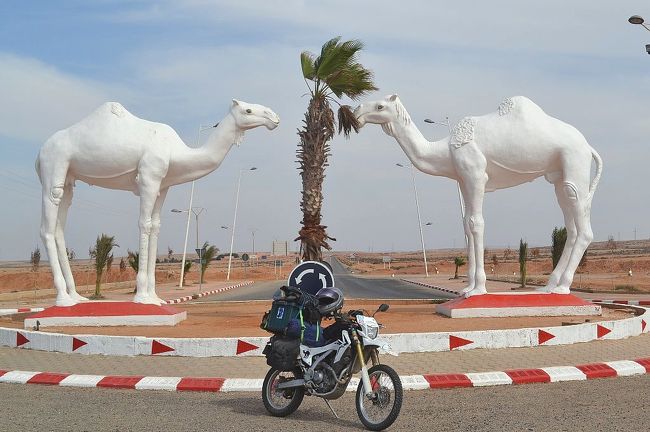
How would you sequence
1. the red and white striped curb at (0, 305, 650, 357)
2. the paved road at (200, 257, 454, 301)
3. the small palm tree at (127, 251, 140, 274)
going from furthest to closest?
the small palm tree at (127, 251, 140, 274), the paved road at (200, 257, 454, 301), the red and white striped curb at (0, 305, 650, 357)

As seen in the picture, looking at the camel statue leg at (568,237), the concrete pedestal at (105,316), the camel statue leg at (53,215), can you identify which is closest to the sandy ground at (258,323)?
the concrete pedestal at (105,316)

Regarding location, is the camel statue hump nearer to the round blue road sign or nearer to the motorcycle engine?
the round blue road sign

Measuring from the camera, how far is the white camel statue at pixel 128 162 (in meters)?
15.0

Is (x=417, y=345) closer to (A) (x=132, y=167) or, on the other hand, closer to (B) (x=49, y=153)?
(A) (x=132, y=167)

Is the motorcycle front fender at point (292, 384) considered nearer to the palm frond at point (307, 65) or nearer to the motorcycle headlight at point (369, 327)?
the motorcycle headlight at point (369, 327)

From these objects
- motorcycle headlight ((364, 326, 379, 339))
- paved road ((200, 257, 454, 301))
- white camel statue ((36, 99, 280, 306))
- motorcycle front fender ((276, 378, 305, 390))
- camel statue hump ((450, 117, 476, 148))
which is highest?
camel statue hump ((450, 117, 476, 148))

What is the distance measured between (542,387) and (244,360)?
4.43m

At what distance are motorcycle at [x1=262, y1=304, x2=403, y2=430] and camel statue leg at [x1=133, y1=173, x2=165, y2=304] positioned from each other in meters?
8.27

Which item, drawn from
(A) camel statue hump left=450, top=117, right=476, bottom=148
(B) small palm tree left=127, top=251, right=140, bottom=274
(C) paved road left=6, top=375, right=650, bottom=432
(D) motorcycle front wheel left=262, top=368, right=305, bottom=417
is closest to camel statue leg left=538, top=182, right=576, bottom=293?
(A) camel statue hump left=450, top=117, right=476, bottom=148

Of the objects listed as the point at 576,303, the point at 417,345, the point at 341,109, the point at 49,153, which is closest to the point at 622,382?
the point at 417,345

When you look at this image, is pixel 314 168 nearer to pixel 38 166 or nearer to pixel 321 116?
pixel 321 116

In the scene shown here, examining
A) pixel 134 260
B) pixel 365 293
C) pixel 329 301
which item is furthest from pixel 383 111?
pixel 134 260

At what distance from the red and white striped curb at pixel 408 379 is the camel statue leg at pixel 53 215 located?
18.9ft

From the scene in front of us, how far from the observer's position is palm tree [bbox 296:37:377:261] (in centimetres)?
1644
